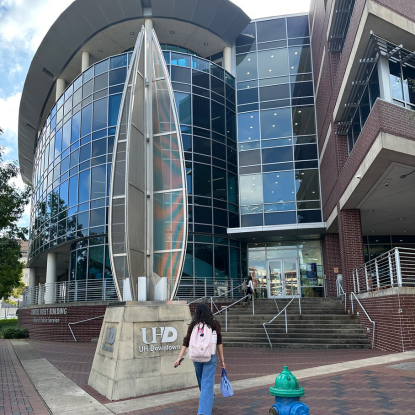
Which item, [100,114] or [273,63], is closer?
[100,114]

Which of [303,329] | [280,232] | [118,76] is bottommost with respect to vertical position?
[303,329]

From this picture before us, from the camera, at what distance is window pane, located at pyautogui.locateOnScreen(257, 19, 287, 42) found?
27.2m

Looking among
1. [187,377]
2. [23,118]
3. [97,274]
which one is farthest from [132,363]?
[23,118]

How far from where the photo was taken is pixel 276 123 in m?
25.8

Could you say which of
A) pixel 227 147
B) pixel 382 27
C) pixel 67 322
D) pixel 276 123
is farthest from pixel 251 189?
pixel 382 27

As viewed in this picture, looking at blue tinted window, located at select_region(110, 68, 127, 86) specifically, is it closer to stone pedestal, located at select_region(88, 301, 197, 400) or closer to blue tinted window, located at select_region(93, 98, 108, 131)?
blue tinted window, located at select_region(93, 98, 108, 131)

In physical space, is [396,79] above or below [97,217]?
above

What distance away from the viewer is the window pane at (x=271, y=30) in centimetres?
2725

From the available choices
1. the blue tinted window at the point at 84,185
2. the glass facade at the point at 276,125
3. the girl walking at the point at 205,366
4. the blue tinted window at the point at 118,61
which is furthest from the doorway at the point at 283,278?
the girl walking at the point at 205,366

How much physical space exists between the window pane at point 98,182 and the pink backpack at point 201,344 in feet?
61.6

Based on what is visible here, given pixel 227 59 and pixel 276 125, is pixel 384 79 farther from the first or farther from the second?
pixel 227 59

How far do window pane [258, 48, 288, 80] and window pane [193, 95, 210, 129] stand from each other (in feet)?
15.1

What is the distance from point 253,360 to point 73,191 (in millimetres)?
17566

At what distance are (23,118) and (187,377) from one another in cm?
3415
